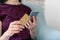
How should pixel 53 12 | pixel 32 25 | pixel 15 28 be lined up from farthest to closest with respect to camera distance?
pixel 53 12, pixel 32 25, pixel 15 28

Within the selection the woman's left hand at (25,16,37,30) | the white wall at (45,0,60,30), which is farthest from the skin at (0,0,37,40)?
the white wall at (45,0,60,30)

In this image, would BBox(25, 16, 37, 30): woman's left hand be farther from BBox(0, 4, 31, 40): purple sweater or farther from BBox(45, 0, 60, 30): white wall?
BBox(45, 0, 60, 30): white wall

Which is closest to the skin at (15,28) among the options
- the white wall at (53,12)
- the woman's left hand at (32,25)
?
the woman's left hand at (32,25)

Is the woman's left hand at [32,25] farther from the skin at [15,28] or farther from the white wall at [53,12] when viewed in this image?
the white wall at [53,12]

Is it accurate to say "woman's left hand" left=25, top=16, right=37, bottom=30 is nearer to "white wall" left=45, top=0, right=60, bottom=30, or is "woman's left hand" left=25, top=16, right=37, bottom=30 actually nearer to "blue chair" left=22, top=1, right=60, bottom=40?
"blue chair" left=22, top=1, right=60, bottom=40

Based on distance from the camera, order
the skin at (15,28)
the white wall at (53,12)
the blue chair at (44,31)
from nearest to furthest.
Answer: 1. the skin at (15,28)
2. the blue chair at (44,31)
3. the white wall at (53,12)

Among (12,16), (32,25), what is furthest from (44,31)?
(12,16)

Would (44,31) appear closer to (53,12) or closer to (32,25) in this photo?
(32,25)

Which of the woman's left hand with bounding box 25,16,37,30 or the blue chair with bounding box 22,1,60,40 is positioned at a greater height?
the woman's left hand with bounding box 25,16,37,30

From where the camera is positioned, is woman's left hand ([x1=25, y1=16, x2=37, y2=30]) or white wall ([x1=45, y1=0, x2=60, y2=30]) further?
white wall ([x1=45, y1=0, x2=60, y2=30])

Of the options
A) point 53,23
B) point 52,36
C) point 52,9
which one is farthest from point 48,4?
point 52,36

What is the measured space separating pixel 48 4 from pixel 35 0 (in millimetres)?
143

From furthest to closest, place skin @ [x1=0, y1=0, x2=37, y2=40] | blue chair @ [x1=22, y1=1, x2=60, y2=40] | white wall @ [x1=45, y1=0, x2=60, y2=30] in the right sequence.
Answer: white wall @ [x1=45, y1=0, x2=60, y2=30] → blue chair @ [x1=22, y1=1, x2=60, y2=40] → skin @ [x1=0, y1=0, x2=37, y2=40]

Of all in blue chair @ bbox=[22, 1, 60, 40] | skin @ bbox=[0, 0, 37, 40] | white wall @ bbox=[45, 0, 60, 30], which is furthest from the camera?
white wall @ bbox=[45, 0, 60, 30]
